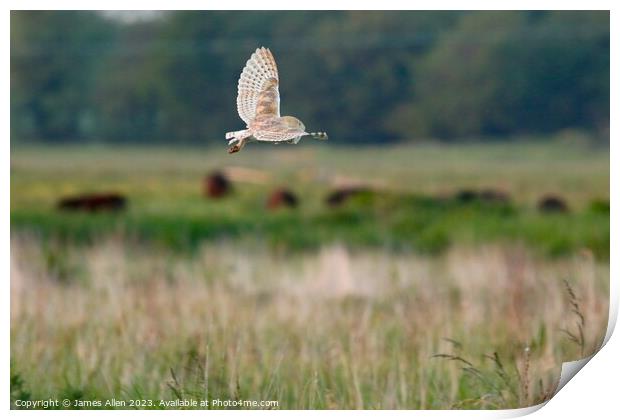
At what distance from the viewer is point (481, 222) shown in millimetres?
7773

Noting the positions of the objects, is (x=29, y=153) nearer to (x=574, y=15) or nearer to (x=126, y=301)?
(x=126, y=301)

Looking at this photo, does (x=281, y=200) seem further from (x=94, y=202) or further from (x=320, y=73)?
(x=320, y=73)

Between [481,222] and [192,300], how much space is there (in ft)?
10.4

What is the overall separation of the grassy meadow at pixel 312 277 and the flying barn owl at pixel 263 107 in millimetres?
1192

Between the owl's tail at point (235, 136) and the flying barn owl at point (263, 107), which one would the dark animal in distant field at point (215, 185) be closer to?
the flying barn owl at point (263, 107)

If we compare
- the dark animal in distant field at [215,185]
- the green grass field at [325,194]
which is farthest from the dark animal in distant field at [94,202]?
the dark animal in distant field at [215,185]

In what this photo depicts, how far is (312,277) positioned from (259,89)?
3.30 meters

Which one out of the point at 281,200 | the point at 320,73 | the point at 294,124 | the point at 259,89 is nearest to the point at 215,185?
the point at 281,200

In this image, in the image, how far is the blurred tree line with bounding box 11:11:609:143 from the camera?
6219mm

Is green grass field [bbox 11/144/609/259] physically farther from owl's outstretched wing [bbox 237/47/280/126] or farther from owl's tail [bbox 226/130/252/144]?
owl's tail [bbox 226/130/252/144]

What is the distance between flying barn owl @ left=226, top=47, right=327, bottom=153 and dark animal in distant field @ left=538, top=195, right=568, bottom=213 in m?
5.06

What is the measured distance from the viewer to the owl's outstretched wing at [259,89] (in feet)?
8.59

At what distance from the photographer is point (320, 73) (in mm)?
6754

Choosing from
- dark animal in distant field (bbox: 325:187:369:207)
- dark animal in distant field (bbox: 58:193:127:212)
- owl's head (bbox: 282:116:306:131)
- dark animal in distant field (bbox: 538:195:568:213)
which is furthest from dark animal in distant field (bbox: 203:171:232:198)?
owl's head (bbox: 282:116:306:131)
